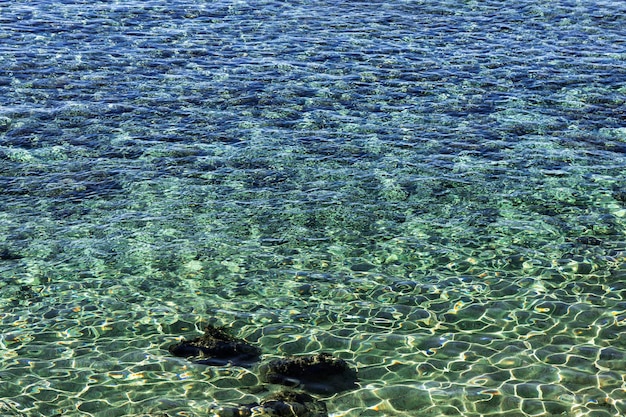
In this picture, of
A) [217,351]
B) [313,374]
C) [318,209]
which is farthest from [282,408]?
[318,209]

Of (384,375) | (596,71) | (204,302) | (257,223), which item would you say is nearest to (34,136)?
(257,223)

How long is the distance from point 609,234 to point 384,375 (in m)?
5.96

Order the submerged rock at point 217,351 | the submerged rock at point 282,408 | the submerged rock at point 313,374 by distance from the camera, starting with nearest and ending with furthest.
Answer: the submerged rock at point 282,408 < the submerged rock at point 313,374 < the submerged rock at point 217,351

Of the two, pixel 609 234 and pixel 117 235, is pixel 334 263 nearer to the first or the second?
pixel 117 235

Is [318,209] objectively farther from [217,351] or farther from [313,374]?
[313,374]

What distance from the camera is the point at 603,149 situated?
17312 millimetres

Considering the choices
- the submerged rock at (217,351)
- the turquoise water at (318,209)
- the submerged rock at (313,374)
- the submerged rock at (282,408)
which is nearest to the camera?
the submerged rock at (282,408)

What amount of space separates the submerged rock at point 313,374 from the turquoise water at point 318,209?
26 cm

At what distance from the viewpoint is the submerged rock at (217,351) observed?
10805 mm

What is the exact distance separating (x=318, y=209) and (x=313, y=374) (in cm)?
523

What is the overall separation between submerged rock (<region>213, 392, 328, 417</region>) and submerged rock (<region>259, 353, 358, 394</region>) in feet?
1.14

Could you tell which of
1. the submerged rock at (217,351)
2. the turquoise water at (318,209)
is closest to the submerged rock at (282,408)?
the turquoise water at (318,209)

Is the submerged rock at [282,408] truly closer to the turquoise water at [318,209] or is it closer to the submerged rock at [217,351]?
the turquoise water at [318,209]

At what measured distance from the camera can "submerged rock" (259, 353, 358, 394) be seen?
10.3 m
